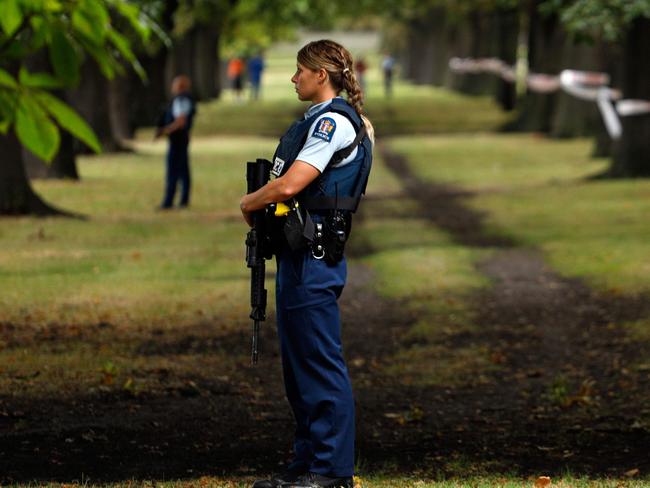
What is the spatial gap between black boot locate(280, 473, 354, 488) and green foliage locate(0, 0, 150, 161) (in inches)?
69.7

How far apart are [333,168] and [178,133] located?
1632cm

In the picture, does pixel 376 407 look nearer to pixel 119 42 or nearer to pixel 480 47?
pixel 119 42

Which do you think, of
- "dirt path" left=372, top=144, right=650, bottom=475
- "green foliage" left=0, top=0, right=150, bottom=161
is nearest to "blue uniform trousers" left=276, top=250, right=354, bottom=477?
"green foliage" left=0, top=0, right=150, bottom=161

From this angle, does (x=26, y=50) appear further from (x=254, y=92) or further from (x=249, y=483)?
(x=254, y=92)

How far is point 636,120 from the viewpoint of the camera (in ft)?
89.6

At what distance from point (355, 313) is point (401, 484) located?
6990 millimetres

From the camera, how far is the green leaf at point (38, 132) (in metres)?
4.75

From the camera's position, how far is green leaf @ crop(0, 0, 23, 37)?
4.98 meters

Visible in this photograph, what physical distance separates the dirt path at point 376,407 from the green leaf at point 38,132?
8.95 feet

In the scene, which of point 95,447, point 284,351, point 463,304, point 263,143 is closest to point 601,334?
point 463,304

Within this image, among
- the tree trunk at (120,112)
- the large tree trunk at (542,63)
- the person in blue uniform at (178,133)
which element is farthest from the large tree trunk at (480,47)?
the person in blue uniform at (178,133)

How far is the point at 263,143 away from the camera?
4006 centimetres

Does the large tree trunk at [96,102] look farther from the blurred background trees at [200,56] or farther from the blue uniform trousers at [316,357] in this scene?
the blue uniform trousers at [316,357]

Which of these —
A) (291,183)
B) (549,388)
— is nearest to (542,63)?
(549,388)
